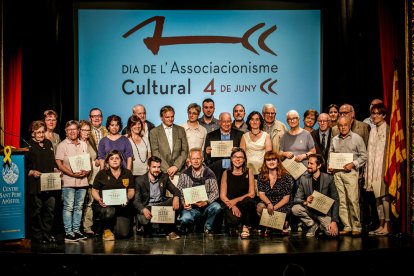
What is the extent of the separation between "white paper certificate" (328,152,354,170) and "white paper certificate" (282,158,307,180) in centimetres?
36

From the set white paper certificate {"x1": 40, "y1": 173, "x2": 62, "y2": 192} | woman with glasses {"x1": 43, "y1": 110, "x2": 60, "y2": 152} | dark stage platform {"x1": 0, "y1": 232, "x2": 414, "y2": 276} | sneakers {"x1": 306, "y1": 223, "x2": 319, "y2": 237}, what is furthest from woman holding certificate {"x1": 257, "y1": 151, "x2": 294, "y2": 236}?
woman with glasses {"x1": 43, "y1": 110, "x2": 60, "y2": 152}

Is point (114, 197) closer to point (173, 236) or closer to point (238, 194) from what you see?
point (173, 236)

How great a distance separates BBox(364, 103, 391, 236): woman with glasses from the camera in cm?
761

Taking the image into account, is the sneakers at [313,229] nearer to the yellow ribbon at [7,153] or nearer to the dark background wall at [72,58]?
the dark background wall at [72,58]

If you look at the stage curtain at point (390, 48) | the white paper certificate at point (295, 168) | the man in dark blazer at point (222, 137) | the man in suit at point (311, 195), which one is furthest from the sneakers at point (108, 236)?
the stage curtain at point (390, 48)

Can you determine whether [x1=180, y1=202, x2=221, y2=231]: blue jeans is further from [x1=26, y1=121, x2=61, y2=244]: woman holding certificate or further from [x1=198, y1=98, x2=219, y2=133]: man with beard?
[x1=26, y1=121, x2=61, y2=244]: woman holding certificate

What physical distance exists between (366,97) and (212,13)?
279 cm

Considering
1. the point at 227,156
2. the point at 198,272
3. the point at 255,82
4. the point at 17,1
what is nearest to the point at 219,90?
the point at 255,82

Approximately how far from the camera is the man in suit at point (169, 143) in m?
8.05

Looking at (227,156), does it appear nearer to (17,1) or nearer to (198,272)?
(198,272)

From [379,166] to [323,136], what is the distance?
34.5 inches

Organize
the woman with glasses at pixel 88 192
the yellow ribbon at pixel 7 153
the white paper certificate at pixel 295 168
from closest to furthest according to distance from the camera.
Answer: the yellow ribbon at pixel 7 153
the white paper certificate at pixel 295 168
the woman with glasses at pixel 88 192

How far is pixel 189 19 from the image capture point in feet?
31.7

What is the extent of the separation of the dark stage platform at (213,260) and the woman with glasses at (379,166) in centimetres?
95
